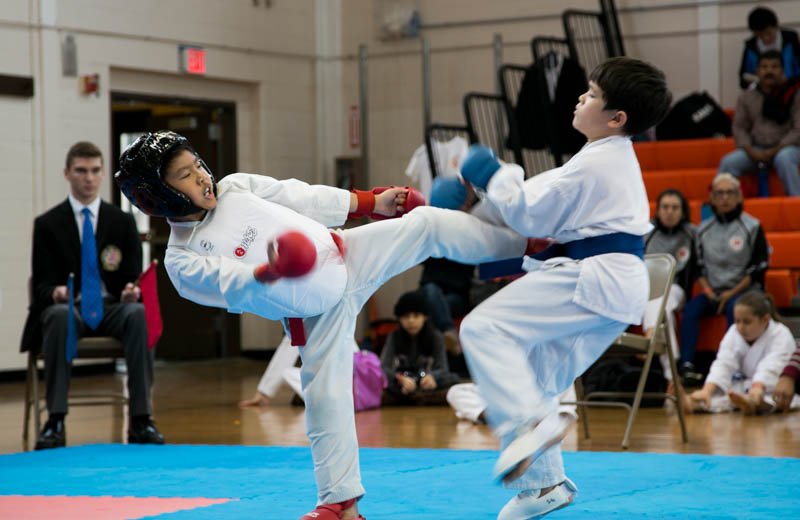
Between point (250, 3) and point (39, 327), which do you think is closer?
point (39, 327)

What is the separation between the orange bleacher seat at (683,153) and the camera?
891 centimetres

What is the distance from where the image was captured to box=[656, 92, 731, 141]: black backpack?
910 cm

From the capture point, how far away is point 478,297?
833 cm

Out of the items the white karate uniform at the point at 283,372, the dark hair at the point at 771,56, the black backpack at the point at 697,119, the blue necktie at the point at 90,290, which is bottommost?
the white karate uniform at the point at 283,372

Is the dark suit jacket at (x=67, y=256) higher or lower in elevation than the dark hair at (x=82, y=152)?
lower

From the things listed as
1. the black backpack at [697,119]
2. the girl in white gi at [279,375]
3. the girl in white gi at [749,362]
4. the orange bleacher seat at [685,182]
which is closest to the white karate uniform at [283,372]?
the girl in white gi at [279,375]

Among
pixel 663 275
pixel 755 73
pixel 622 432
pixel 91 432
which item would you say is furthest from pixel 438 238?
pixel 755 73

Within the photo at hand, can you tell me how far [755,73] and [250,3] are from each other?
4.65m

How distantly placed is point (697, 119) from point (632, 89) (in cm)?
673

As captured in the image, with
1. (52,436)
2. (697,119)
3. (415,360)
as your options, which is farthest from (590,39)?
(52,436)

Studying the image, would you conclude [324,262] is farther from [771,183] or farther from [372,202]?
[771,183]

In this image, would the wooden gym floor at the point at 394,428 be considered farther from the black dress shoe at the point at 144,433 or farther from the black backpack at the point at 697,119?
the black backpack at the point at 697,119

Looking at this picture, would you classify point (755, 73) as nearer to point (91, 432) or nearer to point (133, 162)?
point (91, 432)

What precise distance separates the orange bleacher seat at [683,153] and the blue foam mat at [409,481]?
16.6 ft
